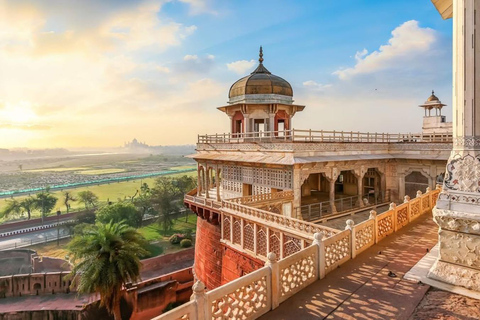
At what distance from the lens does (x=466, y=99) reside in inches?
206

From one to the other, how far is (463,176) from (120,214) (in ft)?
153

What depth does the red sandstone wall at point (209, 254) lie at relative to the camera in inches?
588

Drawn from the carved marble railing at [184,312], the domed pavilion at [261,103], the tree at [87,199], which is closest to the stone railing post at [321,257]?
the carved marble railing at [184,312]

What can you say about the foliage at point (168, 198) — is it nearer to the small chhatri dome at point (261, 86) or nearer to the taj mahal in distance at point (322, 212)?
the taj mahal in distance at point (322, 212)

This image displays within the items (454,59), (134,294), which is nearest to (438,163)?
(454,59)

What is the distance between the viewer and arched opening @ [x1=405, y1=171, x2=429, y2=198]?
61.6 ft

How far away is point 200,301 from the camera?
380cm

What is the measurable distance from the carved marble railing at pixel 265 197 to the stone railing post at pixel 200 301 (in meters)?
9.08

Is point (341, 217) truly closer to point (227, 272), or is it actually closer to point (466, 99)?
point (227, 272)

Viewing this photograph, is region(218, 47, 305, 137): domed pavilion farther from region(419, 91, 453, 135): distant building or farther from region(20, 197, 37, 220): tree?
region(20, 197, 37, 220): tree

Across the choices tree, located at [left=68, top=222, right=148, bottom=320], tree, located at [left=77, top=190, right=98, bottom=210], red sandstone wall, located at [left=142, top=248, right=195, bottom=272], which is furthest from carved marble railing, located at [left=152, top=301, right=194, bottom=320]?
tree, located at [left=77, top=190, right=98, bottom=210]

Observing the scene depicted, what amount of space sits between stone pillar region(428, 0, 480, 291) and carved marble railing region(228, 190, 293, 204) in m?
8.18

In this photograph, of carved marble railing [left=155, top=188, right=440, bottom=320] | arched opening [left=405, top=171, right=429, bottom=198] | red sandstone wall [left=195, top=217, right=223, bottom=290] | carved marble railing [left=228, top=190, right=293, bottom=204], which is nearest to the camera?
carved marble railing [left=155, top=188, right=440, bottom=320]

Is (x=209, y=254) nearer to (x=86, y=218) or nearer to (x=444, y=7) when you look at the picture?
(x=444, y=7)
